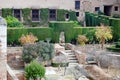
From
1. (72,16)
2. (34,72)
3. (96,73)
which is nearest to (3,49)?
(34,72)

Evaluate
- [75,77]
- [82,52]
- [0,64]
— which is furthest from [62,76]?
[0,64]

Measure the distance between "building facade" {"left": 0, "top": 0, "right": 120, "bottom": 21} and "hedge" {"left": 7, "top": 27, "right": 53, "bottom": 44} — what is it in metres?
9.71

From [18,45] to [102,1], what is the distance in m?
15.7

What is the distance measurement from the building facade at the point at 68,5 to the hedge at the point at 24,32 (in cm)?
971

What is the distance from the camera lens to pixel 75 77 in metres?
23.9

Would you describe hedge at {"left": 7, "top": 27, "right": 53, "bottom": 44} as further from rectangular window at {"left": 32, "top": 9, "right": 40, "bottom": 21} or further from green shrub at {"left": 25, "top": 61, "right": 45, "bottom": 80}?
rectangular window at {"left": 32, "top": 9, "right": 40, "bottom": 21}

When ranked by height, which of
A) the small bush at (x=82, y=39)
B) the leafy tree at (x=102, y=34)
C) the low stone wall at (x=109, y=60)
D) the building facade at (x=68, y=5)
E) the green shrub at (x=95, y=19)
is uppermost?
the building facade at (x=68, y=5)

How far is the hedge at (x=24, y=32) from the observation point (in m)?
30.5

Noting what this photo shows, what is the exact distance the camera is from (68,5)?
42.0 meters

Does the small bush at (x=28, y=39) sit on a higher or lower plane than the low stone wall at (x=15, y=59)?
higher

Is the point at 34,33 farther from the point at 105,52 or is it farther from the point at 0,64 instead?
the point at 0,64

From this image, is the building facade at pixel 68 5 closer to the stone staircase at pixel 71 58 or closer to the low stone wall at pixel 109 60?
the stone staircase at pixel 71 58

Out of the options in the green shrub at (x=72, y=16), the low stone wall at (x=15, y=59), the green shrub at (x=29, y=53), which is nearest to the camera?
the green shrub at (x=29, y=53)

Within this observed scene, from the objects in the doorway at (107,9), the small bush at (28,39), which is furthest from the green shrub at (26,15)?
the small bush at (28,39)
